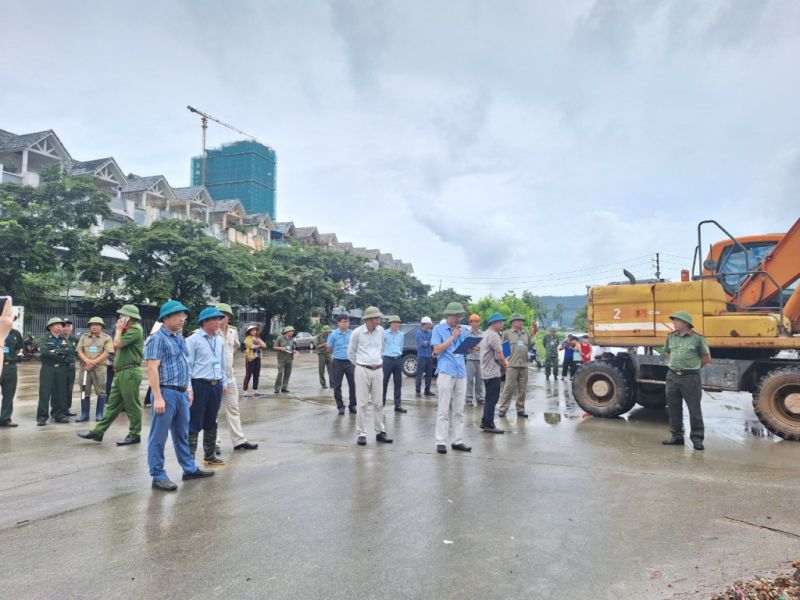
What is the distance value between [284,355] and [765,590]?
424 inches

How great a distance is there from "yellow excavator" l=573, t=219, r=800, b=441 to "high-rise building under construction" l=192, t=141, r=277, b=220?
7989 centimetres

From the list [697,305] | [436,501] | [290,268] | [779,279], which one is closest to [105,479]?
[436,501]

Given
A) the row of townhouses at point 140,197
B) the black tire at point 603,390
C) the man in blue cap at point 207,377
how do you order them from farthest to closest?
the row of townhouses at point 140,197
the black tire at point 603,390
the man in blue cap at point 207,377

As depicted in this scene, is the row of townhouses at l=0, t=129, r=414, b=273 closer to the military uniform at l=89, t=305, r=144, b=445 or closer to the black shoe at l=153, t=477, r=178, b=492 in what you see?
the military uniform at l=89, t=305, r=144, b=445

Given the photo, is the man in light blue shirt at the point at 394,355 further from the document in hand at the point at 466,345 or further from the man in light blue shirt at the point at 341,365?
the document in hand at the point at 466,345

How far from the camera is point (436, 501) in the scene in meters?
4.57

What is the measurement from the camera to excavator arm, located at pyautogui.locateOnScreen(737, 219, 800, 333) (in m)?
8.10

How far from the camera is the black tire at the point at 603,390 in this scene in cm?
929

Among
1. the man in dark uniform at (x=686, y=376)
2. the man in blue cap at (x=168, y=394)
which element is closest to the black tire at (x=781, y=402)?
the man in dark uniform at (x=686, y=376)

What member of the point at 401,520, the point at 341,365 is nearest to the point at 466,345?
the point at 401,520

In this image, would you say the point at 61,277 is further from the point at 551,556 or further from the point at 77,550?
the point at 551,556

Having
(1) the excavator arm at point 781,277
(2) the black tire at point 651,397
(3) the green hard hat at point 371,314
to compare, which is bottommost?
(2) the black tire at point 651,397

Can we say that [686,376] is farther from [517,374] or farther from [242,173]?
[242,173]

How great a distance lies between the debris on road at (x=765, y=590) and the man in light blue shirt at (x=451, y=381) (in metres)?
3.60
